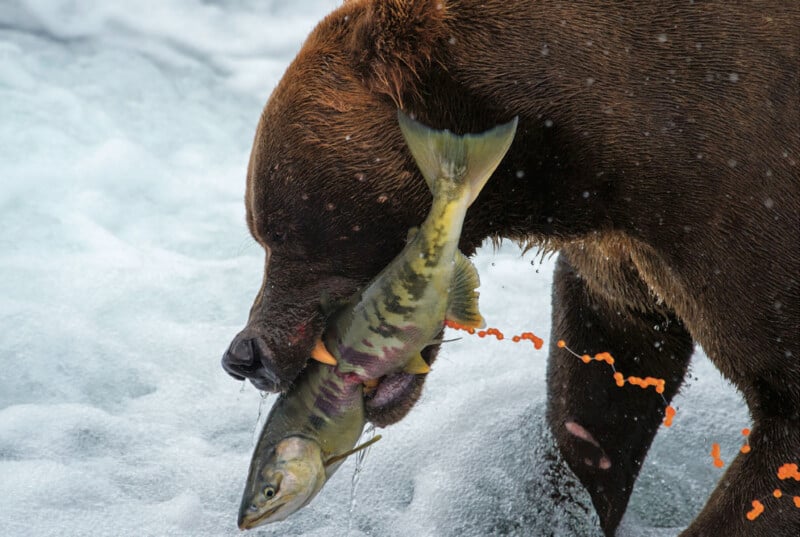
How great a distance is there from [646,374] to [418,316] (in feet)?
3.95

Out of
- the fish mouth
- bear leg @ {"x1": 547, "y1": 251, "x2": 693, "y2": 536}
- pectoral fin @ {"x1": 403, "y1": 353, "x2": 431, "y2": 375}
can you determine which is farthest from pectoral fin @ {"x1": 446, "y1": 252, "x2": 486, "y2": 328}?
bear leg @ {"x1": 547, "y1": 251, "x2": 693, "y2": 536}

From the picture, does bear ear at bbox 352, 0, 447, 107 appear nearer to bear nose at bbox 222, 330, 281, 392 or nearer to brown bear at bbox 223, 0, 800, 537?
brown bear at bbox 223, 0, 800, 537

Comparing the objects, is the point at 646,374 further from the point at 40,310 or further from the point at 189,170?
the point at 189,170

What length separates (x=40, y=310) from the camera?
16.2 ft

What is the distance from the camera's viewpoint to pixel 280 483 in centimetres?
211

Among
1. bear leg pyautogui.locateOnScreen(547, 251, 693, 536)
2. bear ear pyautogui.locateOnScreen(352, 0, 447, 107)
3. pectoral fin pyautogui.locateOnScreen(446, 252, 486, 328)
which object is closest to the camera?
pectoral fin pyautogui.locateOnScreen(446, 252, 486, 328)

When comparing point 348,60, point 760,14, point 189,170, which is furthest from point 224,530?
point 189,170

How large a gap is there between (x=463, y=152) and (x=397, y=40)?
1.37 ft

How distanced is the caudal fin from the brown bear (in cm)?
27

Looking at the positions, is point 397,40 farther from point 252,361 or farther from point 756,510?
point 756,510

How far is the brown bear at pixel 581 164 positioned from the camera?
2.17m

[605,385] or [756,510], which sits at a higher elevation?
[756,510]

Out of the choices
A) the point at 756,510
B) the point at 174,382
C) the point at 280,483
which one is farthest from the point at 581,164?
the point at 174,382

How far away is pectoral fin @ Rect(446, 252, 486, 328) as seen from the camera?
2.15m
